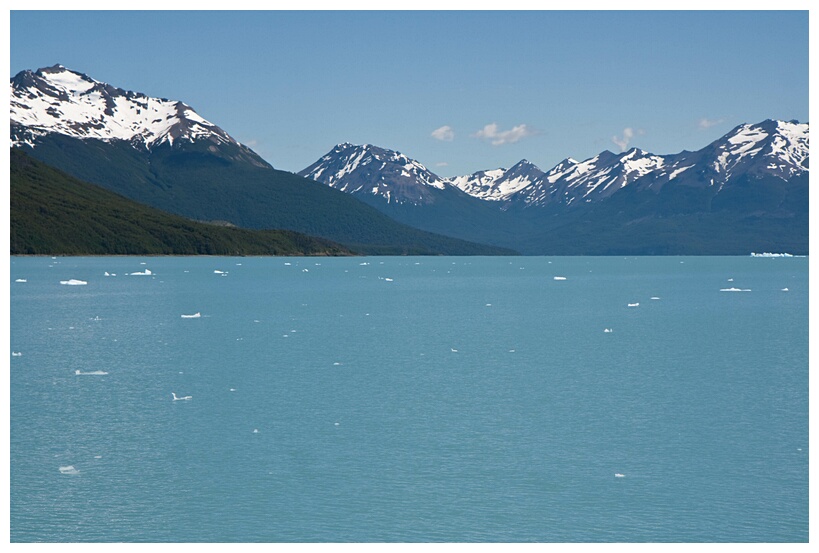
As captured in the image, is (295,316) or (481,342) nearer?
(481,342)

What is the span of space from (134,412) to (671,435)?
17.7 meters

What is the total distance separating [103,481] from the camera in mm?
22312

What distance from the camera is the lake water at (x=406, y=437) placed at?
19.9m

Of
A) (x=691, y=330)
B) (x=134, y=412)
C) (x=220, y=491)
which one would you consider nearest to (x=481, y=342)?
(x=691, y=330)

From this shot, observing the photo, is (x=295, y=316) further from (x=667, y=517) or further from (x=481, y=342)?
(x=667, y=517)

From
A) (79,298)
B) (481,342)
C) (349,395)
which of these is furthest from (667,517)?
(79,298)

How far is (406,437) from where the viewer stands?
27.2 m

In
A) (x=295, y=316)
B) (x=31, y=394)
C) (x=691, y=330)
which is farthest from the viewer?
(x=295, y=316)

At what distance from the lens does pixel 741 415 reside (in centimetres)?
3070

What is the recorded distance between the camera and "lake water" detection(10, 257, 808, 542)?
65.4 ft
